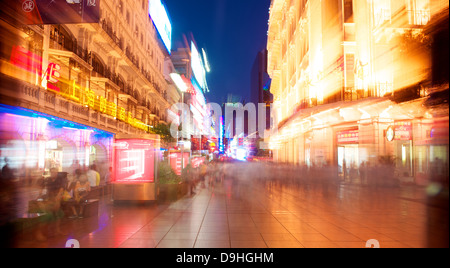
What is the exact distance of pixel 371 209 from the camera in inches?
422

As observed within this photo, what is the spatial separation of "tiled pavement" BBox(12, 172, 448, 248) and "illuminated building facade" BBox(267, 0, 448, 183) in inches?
181

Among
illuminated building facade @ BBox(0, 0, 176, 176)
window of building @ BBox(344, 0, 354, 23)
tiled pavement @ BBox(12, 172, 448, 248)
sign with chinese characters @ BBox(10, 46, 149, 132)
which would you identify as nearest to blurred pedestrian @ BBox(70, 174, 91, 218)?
tiled pavement @ BBox(12, 172, 448, 248)

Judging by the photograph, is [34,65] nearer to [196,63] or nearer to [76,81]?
[76,81]

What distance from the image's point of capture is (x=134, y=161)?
11.4m

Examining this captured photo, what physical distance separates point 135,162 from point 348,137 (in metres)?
16.0

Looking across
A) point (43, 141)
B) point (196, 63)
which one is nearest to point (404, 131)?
point (43, 141)

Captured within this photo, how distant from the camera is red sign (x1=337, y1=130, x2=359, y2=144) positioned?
2127 cm

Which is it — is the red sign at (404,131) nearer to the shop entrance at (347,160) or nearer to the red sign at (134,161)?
the shop entrance at (347,160)

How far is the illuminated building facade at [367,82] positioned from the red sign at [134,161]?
10353mm

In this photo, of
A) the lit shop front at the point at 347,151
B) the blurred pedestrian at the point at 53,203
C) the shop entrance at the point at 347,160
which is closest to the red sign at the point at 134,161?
the blurred pedestrian at the point at 53,203

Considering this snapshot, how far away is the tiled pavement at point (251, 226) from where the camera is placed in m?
6.32

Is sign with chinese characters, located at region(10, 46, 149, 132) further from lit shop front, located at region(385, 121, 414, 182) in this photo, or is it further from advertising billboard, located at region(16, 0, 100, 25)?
lit shop front, located at region(385, 121, 414, 182)
